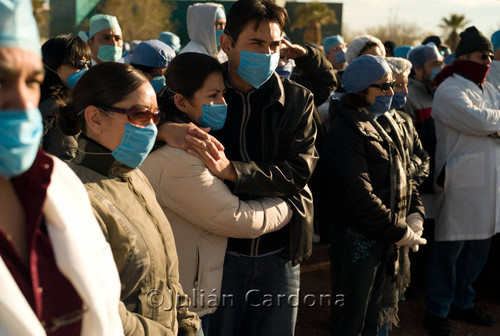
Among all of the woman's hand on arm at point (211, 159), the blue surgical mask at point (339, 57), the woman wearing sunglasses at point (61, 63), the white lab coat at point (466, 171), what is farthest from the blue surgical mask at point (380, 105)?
the blue surgical mask at point (339, 57)

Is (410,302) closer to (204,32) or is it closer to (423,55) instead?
(423,55)

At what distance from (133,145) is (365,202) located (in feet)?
5.94

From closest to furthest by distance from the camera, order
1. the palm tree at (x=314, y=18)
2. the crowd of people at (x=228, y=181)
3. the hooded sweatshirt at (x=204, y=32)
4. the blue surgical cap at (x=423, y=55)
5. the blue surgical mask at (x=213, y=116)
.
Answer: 1. the crowd of people at (x=228, y=181)
2. the blue surgical mask at (x=213, y=116)
3. the hooded sweatshirt at (x=204, y=32)
4. the blue surgical cap at (x=423, y=55)
5. the palm tree at (x=314, y=18)

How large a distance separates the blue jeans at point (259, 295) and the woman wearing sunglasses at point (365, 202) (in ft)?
2.22

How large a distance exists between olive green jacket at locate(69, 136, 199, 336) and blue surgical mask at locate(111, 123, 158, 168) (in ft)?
0.10

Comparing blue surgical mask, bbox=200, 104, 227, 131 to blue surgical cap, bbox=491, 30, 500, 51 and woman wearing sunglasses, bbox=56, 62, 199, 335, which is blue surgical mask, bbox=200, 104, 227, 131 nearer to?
woman wearing sunglasses, bbox=56, 62, 199, 335

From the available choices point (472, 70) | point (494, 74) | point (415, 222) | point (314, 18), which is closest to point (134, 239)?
point (415, 222)

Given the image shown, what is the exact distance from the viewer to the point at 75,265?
1.47 metres

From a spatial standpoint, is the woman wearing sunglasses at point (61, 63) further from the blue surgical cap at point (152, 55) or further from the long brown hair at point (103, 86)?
the long brown hair at point (103, 86)

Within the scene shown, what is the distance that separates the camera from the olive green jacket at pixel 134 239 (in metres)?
2.01

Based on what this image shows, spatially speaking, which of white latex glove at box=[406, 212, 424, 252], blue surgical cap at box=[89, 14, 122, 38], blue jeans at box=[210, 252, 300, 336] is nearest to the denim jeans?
white latex glove at box=[406, 212, 424, 252]

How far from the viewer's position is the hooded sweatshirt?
5852 millimetres

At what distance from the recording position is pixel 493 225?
4969 millimetres

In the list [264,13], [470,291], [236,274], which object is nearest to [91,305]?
[236,274]
